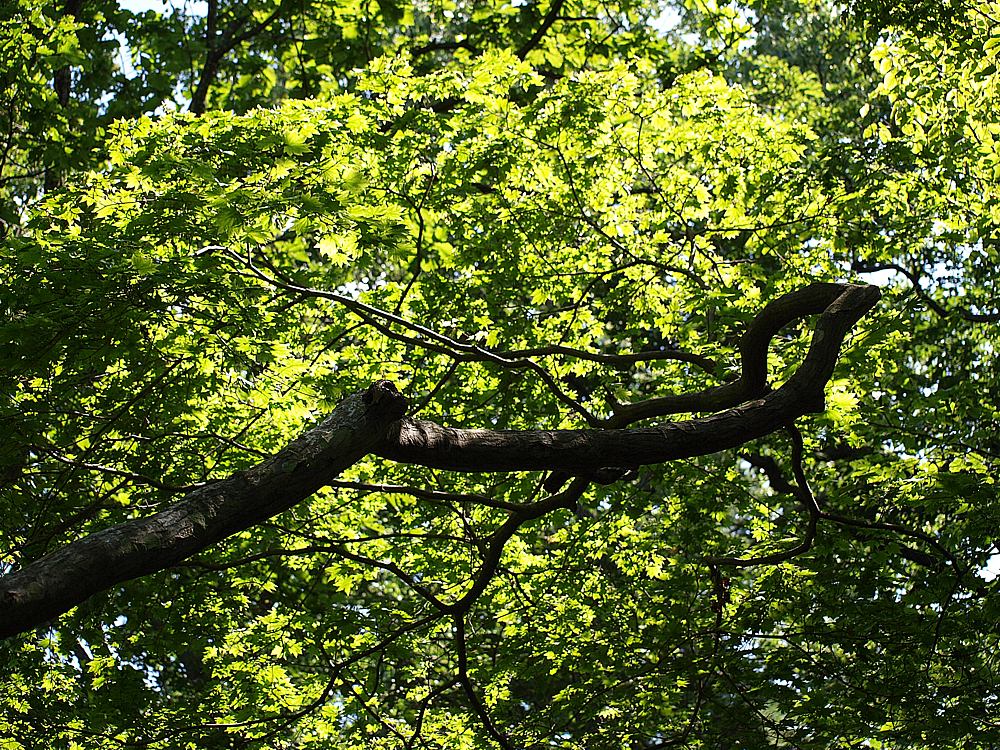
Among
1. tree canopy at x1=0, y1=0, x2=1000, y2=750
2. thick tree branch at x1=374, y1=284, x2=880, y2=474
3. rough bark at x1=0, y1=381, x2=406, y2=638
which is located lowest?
rough bark at x1=0, y1=381, x2=406, y2=638

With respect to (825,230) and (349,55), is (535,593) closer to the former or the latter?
(825,230)

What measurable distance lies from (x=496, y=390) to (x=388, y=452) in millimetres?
4344

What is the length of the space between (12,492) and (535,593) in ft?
13.6

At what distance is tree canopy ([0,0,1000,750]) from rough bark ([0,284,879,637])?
130 centimetres

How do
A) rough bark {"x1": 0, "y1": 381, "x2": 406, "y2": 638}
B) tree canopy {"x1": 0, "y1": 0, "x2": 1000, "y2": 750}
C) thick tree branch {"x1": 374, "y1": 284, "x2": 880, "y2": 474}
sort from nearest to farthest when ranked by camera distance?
rough bark {"x1": 0, "y1": 381, "x2": 406, "y2": 638} → thick tree branch {"x1": 374, "y1": 284, "x2": 880, "y2": 474} → tree canopy {"x1": 0, "y1": 0, "x2": 1000, "y2": 750}

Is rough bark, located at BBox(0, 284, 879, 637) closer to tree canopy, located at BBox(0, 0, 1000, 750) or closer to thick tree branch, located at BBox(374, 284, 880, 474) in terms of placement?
thick tree branch, located at BBox(374, 284, 880, 474)

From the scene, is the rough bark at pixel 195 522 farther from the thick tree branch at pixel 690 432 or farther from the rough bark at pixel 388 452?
the thick tree branch at pixel 690 432

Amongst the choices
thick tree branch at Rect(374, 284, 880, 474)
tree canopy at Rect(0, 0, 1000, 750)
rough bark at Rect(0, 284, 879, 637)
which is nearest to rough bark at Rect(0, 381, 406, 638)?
rough bark at Rect(0, 284, 879, 637)

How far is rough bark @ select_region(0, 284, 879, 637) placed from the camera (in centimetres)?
287

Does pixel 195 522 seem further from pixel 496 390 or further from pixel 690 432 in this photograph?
pixel 496 390

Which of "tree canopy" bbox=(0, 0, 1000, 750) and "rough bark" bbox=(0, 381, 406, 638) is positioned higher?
"tree canopy" bbox=(0, 0, 1000, 750)

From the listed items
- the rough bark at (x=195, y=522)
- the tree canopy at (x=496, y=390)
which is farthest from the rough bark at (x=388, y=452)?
the tree canopy at (x=496, y=390)

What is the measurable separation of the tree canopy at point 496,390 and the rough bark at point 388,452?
1299 millimetres

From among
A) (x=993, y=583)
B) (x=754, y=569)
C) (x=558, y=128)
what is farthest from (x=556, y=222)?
(x=754, y=569)
